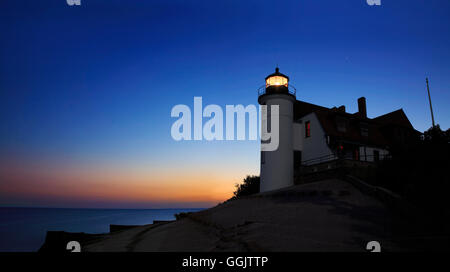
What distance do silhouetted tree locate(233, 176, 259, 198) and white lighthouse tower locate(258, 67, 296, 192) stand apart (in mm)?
7560

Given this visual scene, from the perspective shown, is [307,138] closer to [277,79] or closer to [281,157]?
[281,157]

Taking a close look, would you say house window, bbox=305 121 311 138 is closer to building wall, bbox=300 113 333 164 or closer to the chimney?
building wall, bbox=300 113 333 164

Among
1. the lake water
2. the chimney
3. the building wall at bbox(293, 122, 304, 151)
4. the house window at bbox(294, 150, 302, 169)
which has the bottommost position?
the lake water

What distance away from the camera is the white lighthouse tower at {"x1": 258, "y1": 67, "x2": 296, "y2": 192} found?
26.1 metres

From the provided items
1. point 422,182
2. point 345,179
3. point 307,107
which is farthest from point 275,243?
point 307,107

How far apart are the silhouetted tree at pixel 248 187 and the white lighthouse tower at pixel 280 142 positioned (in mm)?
7560

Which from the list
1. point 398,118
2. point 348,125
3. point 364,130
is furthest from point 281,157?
point 398,118

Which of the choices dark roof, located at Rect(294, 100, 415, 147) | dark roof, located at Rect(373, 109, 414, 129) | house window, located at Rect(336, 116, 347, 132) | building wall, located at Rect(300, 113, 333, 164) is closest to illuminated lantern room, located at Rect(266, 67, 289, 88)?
dark roof, located at Rect(294, 100, 415, 147)

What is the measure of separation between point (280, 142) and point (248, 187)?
1057cm

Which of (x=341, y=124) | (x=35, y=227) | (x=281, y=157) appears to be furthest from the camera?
(x=35, y=227)

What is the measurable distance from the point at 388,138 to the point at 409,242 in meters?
25.3

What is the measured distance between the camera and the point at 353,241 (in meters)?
8.27

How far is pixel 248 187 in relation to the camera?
116ft
